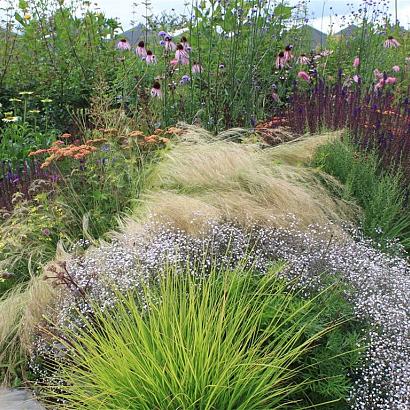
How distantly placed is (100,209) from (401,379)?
2.15m

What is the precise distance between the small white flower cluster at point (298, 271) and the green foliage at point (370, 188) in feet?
1.27

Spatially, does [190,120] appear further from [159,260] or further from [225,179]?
[159,260]

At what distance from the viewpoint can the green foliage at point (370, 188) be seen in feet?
12.0

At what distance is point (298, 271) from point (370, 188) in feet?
4.05

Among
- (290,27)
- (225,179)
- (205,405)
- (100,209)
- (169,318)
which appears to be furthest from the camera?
(290,27)

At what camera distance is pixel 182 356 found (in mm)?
2219

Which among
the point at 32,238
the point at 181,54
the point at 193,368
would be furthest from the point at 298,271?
the point at 181,54

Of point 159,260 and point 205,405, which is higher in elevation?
point 159,260

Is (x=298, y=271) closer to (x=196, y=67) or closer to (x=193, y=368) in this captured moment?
(x=193, y=368)

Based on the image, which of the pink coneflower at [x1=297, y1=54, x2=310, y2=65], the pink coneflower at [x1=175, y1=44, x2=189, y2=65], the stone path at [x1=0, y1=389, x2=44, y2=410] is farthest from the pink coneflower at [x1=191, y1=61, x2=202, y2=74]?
the stone path at [x1=0, y1=389, x2=44, y2=410]

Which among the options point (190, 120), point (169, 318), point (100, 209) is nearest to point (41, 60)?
point (190, 120)

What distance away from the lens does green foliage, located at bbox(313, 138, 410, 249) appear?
12.0ft

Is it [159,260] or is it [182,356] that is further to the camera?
[159,260]

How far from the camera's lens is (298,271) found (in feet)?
9.32
